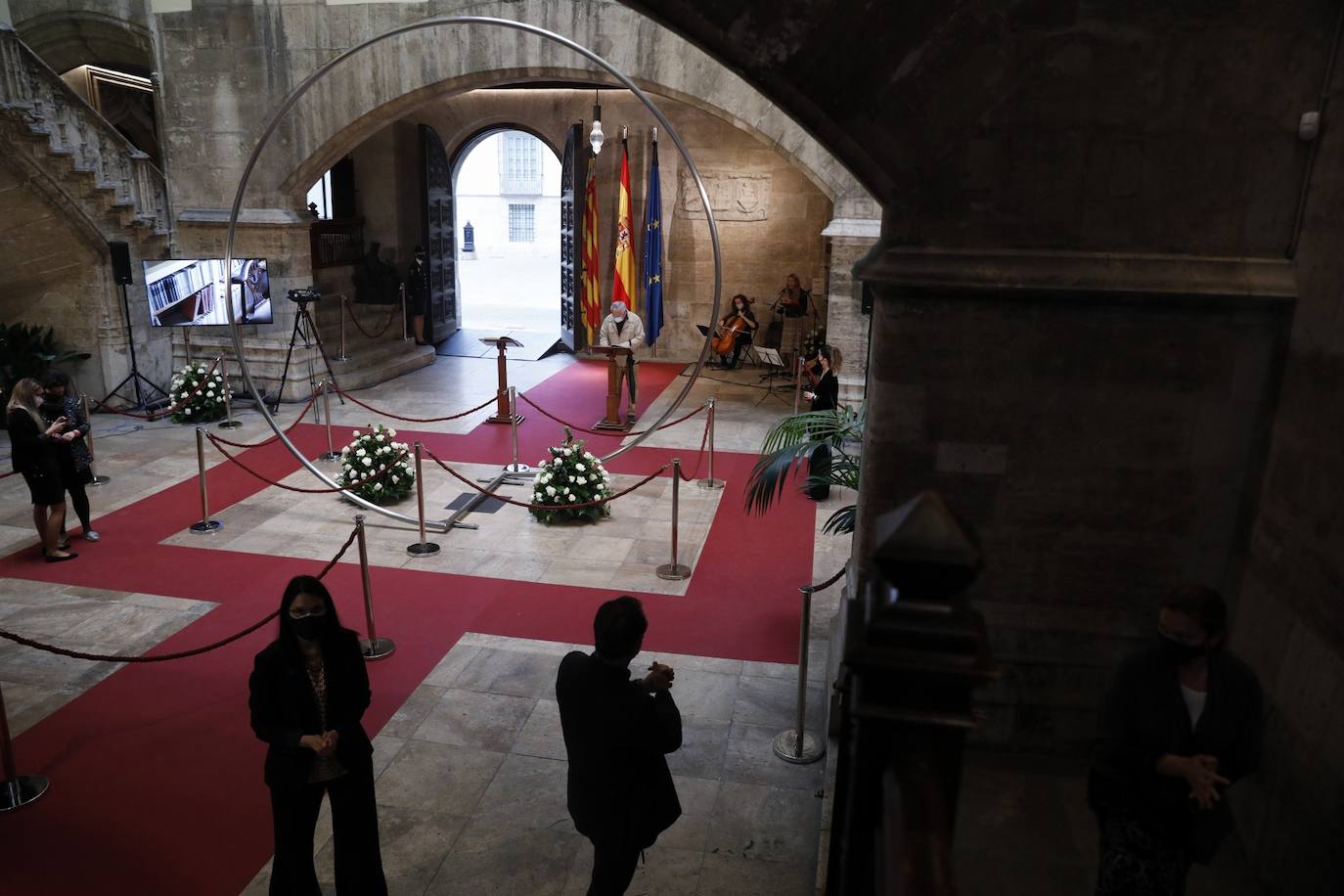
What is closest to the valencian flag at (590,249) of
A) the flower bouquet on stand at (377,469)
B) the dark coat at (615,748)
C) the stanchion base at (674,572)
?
the flower bouquet on stand at (377,469)

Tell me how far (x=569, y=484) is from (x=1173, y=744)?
5.98 meters

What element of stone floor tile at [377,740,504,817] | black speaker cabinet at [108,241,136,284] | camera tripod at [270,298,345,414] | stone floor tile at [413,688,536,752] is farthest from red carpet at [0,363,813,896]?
black speaker cabinet at [108,241,136,284]

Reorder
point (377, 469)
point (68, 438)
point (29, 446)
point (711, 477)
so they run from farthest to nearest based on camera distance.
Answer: point (711, 477) → point (377, 469) → point (68, 438) → point (29, 446)

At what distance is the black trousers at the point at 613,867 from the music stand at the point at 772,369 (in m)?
10.4

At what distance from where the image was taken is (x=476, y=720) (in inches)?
202

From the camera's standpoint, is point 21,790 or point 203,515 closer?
point 21,790

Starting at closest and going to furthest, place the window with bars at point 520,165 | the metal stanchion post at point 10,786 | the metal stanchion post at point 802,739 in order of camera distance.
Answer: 1. the metal stanchion post at point 10,786
2. the metal stanchion post at point 802,739
3. the window with bars at point 520,165

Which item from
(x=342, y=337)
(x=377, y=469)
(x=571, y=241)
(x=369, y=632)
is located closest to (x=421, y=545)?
(x=377, y=469)

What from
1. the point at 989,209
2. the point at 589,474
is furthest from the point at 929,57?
the point at 589,474


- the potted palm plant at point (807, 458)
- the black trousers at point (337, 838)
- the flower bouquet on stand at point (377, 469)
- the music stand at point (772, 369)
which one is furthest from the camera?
the music stand at point (772, 369)

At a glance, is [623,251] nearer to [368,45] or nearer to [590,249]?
[590,249]

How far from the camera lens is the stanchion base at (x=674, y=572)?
280 inches

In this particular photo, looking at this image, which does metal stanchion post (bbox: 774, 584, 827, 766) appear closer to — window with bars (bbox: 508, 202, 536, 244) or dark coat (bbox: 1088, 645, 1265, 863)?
dark coat (bbox: 1088, 645, 1265, 863)

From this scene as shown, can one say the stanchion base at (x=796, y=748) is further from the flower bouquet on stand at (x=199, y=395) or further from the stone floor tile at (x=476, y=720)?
the flower bouquet on stand at (x=199, y=395)
